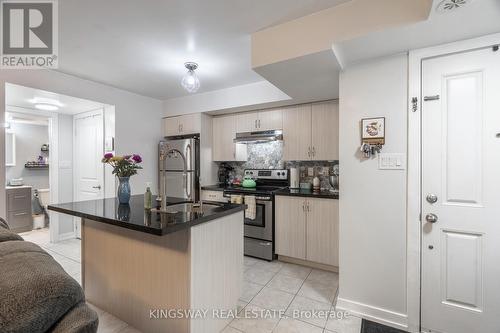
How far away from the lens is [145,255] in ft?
5.83

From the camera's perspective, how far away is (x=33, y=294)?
2.16 ft

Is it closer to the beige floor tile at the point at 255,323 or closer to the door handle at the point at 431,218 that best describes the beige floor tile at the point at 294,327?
the beige floor tile at the point at 255,323

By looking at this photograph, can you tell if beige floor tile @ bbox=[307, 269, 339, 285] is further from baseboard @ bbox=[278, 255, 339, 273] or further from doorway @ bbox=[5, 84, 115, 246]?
doorway @ bbox=[5, 84, 115, 246]

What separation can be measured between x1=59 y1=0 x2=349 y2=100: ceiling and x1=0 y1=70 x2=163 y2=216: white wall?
0.19 meters

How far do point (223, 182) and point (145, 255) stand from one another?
2496 mm

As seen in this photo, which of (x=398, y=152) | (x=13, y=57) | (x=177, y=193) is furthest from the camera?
(x=177, y=193)

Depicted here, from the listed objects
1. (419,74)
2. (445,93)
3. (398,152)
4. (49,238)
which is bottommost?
(49,238)

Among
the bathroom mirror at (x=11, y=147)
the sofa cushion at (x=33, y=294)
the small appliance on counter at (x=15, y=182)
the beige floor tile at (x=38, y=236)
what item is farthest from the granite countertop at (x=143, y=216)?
the bathroom mirror at (x=11, y=147)

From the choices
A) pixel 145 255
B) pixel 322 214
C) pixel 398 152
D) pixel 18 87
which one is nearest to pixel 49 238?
pixel 18 87

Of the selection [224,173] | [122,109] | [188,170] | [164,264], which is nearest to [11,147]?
[122,109]

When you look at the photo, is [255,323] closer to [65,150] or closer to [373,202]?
[373,202]

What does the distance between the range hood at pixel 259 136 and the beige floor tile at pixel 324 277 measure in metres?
1.86

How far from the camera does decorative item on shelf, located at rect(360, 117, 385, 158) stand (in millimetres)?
1924

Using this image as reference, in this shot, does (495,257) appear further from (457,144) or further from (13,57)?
(13,57)
